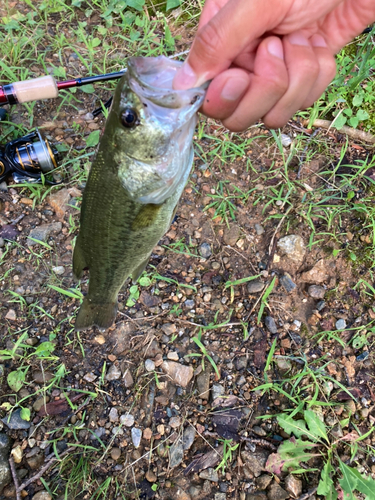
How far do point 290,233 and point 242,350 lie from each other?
121cm

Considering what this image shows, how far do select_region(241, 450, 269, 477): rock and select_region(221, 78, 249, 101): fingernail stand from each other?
2578mm

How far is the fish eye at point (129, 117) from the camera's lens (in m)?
1.90

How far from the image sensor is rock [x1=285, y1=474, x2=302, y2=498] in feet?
8.89

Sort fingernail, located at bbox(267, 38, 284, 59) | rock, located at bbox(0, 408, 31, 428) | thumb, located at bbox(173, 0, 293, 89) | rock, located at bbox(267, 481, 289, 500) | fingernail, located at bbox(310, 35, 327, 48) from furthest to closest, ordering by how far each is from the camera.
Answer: rock, located at bbox(0, 408, 31, 428) → rock, located at bbox(267, 481, 289, 500) → fingernail, located at bbox(310, 35, 327, 48) → fingernail, located at bbox(267, 38, 284, 59) → thumb, located at bbox(173, 0, 293, 89)

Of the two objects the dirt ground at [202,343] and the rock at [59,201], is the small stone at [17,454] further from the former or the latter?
the rock at [59,201]

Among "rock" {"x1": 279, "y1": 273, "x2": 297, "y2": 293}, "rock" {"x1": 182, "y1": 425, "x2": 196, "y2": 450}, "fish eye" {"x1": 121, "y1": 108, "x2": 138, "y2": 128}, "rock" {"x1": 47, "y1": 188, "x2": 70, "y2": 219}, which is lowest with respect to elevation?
"rock" {"x1": 182, "y1": 425, "x2": 196, "y2": 450}

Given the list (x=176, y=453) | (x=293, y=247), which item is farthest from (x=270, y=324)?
(x=176, y=453)

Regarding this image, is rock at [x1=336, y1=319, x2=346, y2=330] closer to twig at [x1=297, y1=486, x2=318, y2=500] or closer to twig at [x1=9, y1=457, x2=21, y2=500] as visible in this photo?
twig at [x1=297, y1=486, x2=318, y2=500]

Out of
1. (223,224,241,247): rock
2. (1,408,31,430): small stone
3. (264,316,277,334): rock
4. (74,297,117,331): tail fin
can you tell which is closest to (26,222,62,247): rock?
(74,297,117,331): tail fin

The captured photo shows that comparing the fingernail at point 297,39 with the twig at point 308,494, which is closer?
the fingernail at point 297,39

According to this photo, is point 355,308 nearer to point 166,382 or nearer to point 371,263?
point 371,263

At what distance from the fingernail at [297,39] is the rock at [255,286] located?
1953 millimetres

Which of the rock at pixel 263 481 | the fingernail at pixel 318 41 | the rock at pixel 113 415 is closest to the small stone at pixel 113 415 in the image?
the rock at pixel 113 415

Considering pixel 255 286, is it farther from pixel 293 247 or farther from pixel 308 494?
pixel 308 494
